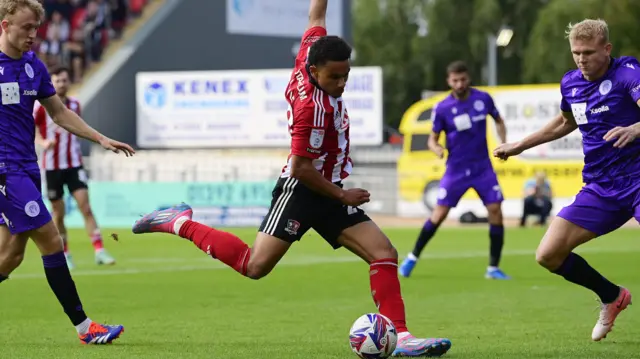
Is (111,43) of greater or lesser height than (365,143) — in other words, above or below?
above

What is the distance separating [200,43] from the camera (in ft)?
142

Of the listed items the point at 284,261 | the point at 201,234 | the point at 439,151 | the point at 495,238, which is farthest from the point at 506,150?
the point at 284,261

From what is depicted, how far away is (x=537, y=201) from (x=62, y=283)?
20.0 meters

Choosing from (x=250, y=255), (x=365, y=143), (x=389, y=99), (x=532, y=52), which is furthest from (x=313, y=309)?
(x=389, y=99)

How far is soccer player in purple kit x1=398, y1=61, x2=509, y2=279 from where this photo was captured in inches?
535

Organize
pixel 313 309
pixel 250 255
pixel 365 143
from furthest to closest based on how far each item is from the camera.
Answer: pixel 365 143 → pixel 313 309 → pixel 250 255

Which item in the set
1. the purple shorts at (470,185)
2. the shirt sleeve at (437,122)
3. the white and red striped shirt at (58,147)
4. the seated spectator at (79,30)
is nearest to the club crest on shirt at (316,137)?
the purple shorts at (470,185)

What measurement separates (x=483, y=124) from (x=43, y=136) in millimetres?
5645

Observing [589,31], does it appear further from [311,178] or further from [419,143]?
[419,143]

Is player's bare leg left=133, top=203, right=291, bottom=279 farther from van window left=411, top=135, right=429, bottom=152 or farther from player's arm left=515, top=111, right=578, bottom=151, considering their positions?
van window left=411, top=135, right=429, bottom=152

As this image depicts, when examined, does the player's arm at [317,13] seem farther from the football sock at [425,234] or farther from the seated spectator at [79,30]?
the seated spectator at [79,30]

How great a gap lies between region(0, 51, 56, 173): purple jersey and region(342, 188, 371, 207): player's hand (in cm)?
225

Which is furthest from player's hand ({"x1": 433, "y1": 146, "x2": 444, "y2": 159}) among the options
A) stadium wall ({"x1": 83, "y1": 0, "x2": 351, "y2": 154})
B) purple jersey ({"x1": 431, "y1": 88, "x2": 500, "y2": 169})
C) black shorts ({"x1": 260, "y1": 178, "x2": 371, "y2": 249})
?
stadium wall ({"x1": 83, "y1": 0, "x2": 351, "y2": 154})

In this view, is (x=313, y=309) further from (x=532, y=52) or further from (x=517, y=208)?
(x=532, y=52)
